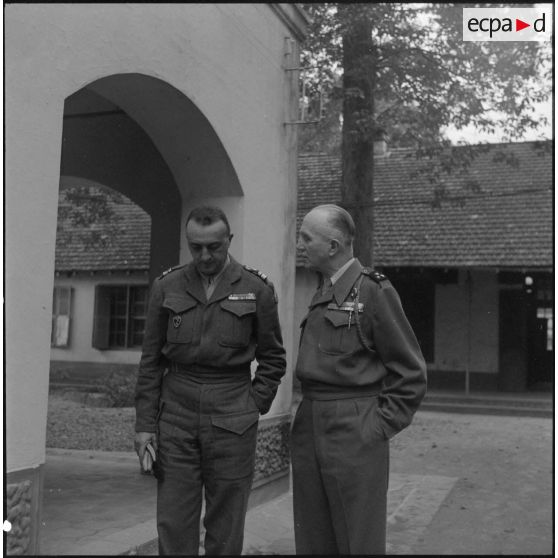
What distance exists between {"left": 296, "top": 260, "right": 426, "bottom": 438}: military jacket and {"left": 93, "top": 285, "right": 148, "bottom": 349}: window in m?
15.2

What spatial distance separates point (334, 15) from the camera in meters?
11.3

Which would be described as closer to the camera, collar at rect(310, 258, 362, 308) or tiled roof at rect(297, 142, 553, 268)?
collar at rect(310, 258, 362, 308)

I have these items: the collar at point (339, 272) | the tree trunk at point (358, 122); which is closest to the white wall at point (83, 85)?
the collar at point (339, 272)

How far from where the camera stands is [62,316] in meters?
18.7

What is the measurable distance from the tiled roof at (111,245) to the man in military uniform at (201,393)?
1377 centimetres

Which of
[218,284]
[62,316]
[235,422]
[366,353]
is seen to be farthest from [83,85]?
[62,316]

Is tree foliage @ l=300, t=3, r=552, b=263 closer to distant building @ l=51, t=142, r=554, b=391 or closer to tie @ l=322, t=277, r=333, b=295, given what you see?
distant building @ l=51, t=142, r=554, b=391

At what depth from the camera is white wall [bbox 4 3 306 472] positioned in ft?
11.9

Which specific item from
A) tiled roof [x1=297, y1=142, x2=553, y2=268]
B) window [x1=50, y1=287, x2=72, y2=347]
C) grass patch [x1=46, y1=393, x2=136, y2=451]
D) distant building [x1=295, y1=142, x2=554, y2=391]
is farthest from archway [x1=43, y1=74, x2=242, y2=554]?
window [x1=50, y1=287, x2=72, y2=347]

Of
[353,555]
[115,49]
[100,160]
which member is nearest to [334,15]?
[100,160]

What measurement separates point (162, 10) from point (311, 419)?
3.03 m

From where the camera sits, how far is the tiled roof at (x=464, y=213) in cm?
1495

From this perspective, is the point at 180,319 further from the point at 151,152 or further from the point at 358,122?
the point at 358,122

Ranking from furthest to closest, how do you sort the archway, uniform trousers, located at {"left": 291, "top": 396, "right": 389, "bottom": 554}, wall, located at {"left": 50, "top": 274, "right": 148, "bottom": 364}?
wall, located at {"left": 50, "top": 274, "right": 148, "bottom": 364}, the archway, uniform trousers, located at {"left": 291, "top": 396, "right": 389, "bottom": 554}
